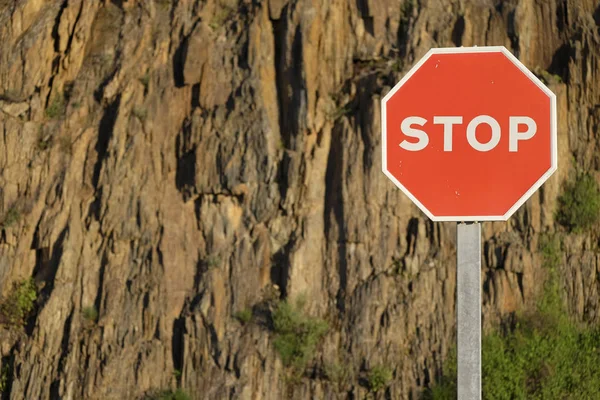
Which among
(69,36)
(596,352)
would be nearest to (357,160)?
(596,352)

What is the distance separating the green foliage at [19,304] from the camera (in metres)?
20.6

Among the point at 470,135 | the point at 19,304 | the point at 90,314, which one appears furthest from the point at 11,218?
the point at 470,135

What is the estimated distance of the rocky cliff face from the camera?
19.6 metres

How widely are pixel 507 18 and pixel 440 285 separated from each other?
614cm

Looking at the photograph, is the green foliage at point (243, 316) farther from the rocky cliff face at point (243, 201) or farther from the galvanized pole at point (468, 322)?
the galvanized pole at point (468, 322)

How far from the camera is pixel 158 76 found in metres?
21.6

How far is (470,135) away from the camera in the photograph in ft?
11.1

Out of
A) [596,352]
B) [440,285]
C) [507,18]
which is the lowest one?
[596,352]

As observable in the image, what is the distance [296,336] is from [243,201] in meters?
3.06

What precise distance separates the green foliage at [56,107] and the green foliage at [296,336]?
22.6 feet

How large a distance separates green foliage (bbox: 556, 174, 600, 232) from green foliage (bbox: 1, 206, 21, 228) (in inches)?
452

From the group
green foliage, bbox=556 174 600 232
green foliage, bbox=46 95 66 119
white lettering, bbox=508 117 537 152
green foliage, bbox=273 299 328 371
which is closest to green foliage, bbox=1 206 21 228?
green foliage, bbox=46 95 66 119

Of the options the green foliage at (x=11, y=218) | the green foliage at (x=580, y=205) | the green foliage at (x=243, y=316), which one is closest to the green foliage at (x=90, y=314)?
the green foliage at (x=11, y=218)

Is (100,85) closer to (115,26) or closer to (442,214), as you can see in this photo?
(115,26)
